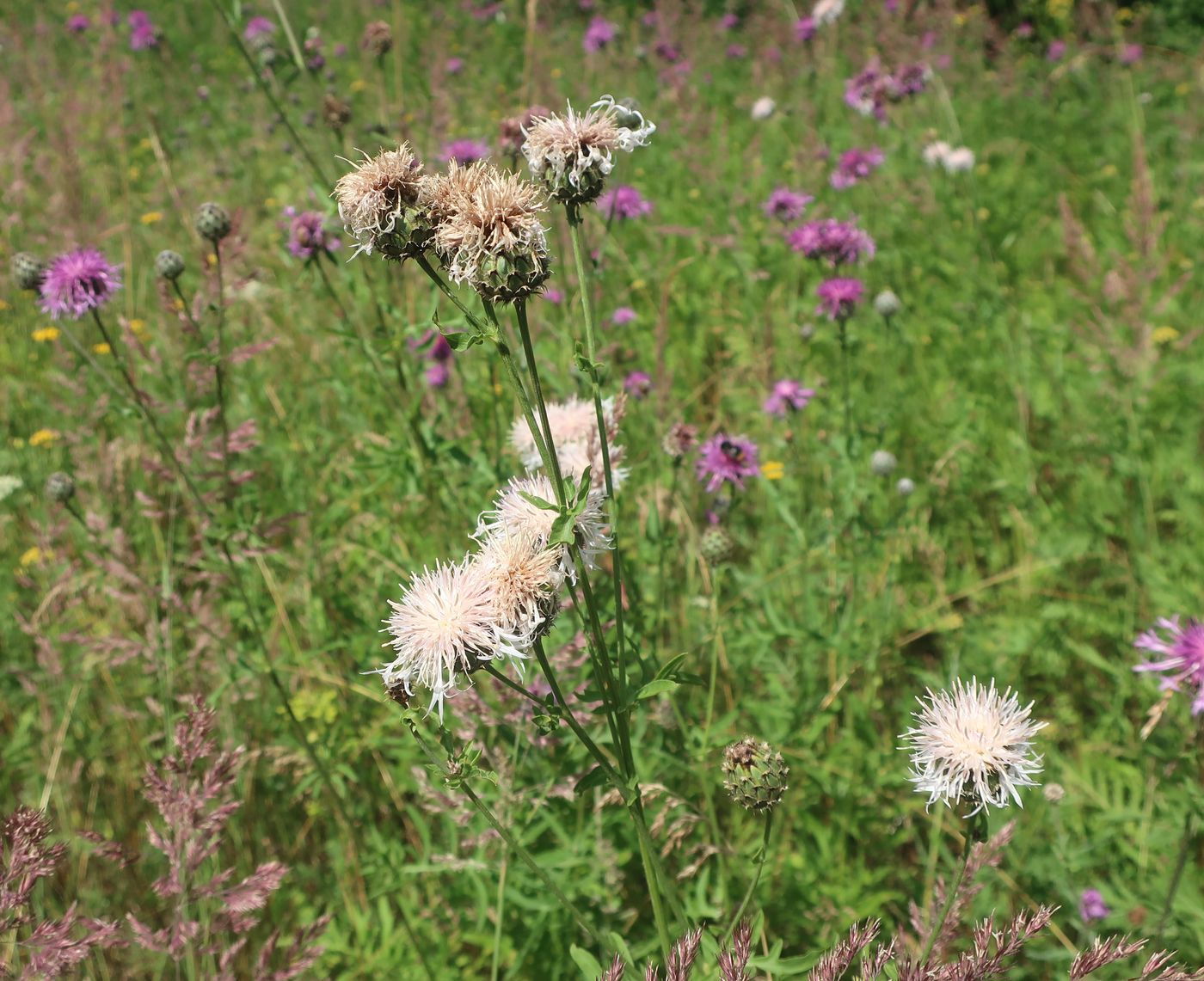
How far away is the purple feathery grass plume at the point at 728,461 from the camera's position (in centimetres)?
250

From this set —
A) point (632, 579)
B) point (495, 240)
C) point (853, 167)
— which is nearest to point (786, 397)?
point (632, 579)

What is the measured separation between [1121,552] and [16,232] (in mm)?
5973

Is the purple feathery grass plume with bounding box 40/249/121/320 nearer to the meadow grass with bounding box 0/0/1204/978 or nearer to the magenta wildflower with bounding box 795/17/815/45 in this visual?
the meadow grass with bounding box 0/0/1204/978

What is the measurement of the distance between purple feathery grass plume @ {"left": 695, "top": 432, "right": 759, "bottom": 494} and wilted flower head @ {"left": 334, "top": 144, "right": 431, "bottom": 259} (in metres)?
1.35

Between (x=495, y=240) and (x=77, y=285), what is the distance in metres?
2.01

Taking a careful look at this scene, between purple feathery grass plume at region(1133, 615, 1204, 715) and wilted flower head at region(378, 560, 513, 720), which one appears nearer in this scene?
wilted flower head at region(378, 560, 513, 720)

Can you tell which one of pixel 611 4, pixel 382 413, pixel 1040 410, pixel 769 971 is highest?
pixel 611 4

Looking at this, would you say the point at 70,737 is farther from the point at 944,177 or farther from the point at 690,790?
the point at 944,177

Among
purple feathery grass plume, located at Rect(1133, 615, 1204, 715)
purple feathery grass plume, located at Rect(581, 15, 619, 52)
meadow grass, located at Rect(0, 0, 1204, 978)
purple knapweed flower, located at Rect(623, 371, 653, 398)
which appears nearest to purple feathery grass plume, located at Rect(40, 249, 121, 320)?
meadow grass, located at Rect(0, 0, 1204, 978)

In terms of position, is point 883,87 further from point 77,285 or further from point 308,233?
point 77,285

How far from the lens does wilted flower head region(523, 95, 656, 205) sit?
4.50 ft

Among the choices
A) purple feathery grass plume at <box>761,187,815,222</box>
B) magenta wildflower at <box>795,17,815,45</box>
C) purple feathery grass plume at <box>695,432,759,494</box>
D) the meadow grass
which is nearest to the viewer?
the meadow grass

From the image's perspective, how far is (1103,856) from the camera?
2.34 m

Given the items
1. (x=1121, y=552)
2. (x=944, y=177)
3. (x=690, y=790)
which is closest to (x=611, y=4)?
(x=944, y=177)
